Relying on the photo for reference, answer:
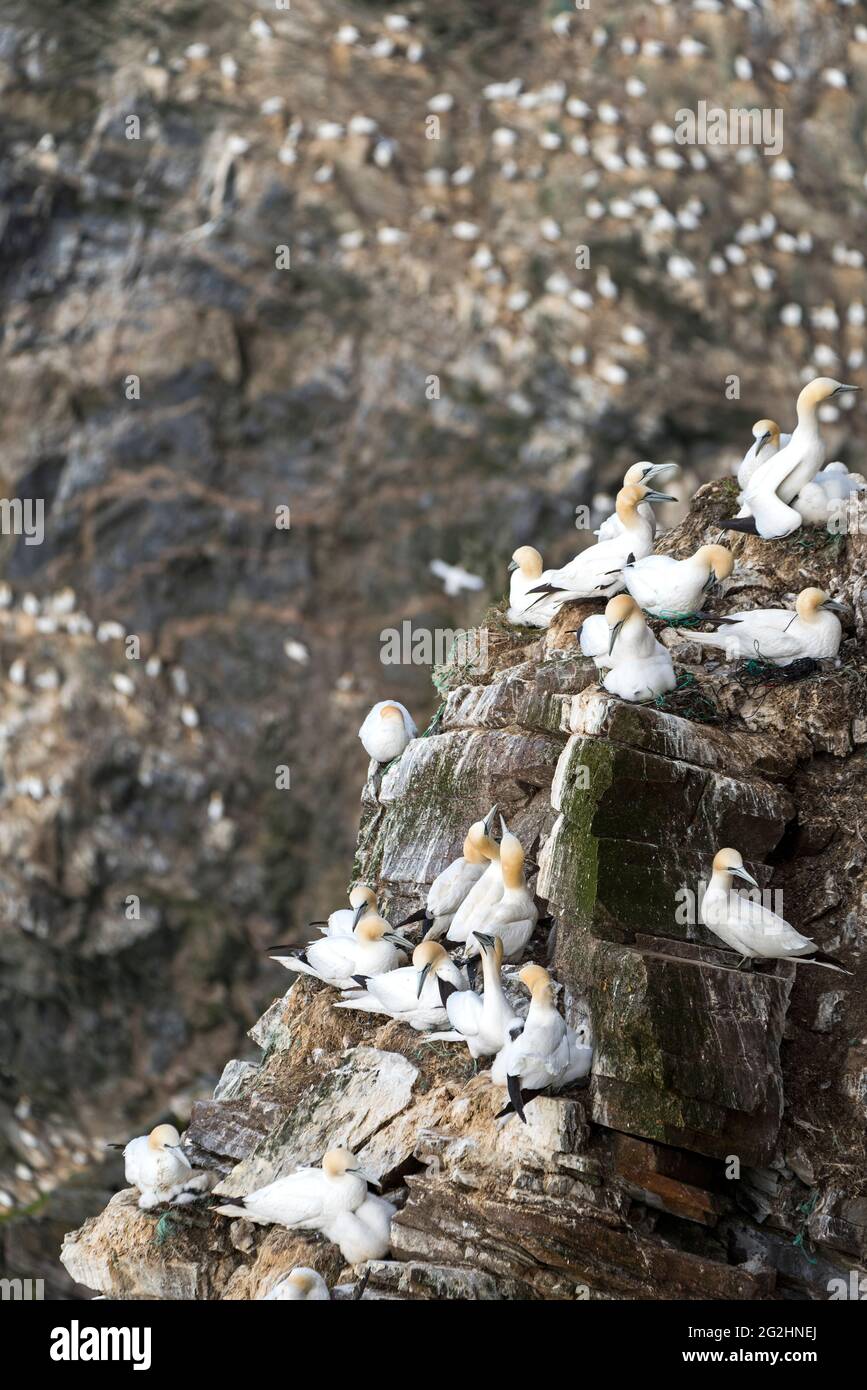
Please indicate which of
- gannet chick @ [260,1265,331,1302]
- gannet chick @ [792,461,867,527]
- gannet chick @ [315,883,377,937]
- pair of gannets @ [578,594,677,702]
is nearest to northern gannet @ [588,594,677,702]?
pair of gannets @ [578,594,677,702]

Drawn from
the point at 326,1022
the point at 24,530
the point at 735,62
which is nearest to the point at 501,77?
the point at 735,62

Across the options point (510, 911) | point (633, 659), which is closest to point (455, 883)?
point (510, 911)

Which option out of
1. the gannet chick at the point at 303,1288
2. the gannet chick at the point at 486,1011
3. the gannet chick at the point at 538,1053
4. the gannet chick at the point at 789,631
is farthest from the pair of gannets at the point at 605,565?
the gannet chick at the point at 303,1288

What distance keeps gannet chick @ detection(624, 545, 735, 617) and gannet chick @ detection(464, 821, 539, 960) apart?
68.5 inches

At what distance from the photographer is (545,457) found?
24.9 metres

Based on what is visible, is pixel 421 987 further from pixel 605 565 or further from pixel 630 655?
pixel 605 565

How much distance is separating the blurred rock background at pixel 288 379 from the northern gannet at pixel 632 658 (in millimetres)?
15832

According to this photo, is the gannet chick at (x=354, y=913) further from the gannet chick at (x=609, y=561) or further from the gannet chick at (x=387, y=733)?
the gannet chick at (x=609, y=561)

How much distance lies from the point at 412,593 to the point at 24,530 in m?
6.59

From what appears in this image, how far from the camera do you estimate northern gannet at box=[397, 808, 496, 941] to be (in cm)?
876

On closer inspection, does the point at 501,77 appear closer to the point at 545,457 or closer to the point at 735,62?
the point at 735,62

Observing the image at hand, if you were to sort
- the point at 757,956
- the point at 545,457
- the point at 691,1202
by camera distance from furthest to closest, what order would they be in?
the point at 545,457 < the point at 757,956 < the point at 691,1202

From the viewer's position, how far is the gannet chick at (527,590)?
10164 millimetres

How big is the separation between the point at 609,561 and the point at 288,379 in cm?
1769
